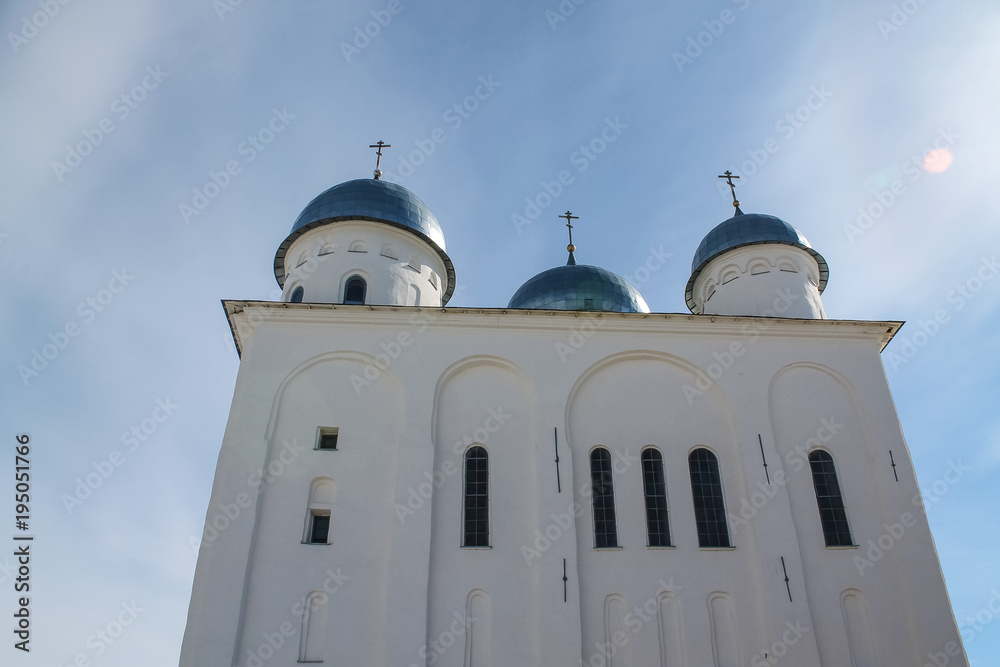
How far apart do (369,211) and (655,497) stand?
9.59m

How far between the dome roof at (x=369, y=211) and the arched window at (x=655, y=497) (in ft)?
25.5

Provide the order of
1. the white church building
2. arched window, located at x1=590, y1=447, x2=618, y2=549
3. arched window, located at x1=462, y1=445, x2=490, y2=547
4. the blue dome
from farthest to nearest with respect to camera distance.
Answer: the blue dome, arched window, located at x1=590, y1=447, x2=618, y2=549, arched window, located at x1=462, y1=445, x2=490, y2=547, the white church building

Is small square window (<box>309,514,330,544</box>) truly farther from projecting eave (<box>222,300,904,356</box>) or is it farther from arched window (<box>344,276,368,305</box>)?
arched window (<box>344,276,368,305</box>)

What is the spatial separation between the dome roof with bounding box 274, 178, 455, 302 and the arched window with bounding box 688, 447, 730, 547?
27.6 ft

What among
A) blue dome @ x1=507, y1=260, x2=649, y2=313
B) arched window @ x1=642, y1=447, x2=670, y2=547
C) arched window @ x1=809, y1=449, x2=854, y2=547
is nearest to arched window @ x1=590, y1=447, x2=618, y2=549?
arched window @ x1=642, y1=447, x2=670, y2=547

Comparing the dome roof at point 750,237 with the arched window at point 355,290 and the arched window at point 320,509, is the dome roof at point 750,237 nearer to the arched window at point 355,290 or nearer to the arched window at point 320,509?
the arched window at point 355,290

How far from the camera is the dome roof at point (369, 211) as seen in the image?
17.8 meters

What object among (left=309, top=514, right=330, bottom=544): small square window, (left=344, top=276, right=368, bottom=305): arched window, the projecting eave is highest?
(left=344, top=276, right=368, bottom=305): arched window

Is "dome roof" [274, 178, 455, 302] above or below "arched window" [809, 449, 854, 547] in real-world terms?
above

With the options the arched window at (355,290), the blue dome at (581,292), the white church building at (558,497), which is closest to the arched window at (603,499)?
the white church building at (558,497)

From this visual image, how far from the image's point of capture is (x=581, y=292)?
20078 mm

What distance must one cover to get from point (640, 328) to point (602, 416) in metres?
2.20

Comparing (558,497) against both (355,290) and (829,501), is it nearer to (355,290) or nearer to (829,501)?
(829,501)

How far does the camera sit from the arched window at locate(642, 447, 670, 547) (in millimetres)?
13773
